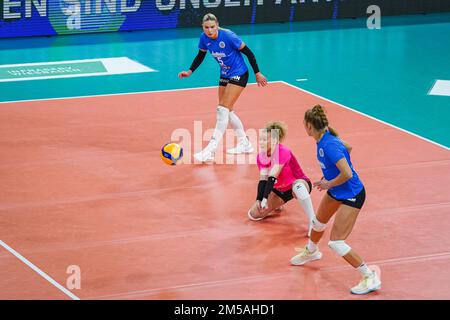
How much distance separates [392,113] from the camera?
14945mm

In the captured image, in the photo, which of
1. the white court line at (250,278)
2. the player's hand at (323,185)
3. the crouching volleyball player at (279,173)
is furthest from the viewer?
the crouching volleyball player at (279,173)

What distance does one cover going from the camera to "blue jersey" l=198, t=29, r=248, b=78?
12.3 metres

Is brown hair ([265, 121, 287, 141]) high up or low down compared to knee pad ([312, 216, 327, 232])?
up

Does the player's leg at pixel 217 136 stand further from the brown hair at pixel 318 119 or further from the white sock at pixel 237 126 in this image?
the brown hair at pixel 318 119

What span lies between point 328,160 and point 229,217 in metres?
2.52

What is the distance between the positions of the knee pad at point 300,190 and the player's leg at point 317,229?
2.61 feet

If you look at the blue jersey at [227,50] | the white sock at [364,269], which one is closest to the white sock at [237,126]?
the blue jersey at [227,50]

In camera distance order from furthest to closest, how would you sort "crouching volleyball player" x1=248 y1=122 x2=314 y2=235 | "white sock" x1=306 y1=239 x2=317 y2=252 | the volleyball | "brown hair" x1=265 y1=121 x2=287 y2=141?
the volleyball
"brown hair" x1=265 y1=121 x2=287 y2=141
"crouching volleyball player" x1=248 y1=122 x2=314 y2=235
"white sock" x1=306 y1=239 x2=317 y2=252

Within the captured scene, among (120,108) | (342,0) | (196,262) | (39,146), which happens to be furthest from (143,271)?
(342,0)

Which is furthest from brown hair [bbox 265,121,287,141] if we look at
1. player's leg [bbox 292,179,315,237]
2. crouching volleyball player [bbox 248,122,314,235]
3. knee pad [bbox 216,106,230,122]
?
knee pad [bbox 216,106,230,122]

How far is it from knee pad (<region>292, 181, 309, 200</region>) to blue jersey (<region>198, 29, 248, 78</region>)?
3.37m

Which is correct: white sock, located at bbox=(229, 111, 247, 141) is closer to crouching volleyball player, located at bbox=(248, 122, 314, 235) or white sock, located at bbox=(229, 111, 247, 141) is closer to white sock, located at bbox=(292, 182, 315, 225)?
crouching volleyball player, located at bbox=(248, 122, 314, 235)

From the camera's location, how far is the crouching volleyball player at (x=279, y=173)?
9.56 meters

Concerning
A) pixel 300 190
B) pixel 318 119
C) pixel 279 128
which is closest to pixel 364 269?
pixel 318 119
